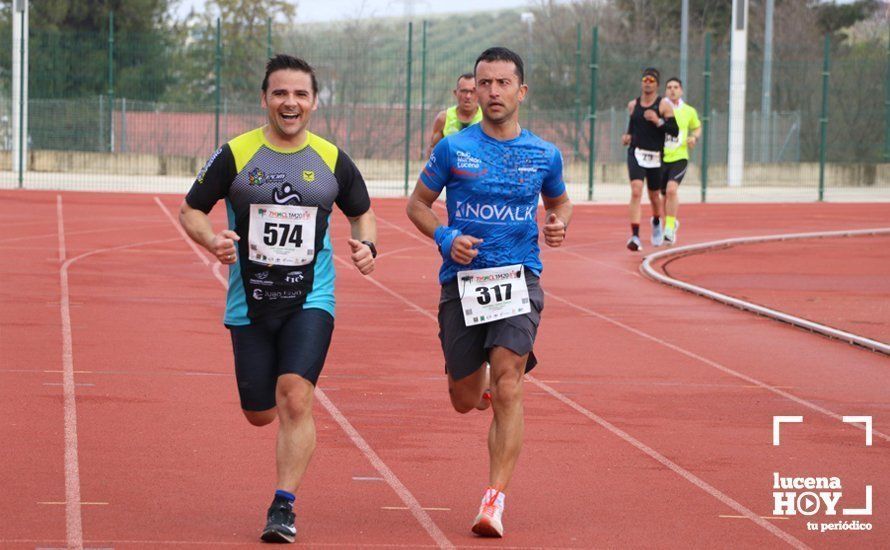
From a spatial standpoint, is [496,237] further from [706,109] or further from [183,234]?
[706,109]

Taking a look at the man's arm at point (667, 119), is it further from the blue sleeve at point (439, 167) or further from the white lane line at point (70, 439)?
the blue sleeve at point (439, 167)

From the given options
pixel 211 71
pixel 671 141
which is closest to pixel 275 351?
pixel 671 141

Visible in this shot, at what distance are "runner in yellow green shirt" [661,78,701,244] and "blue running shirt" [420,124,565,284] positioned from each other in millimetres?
12144

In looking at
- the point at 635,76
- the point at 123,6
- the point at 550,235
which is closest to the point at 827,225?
the point at 635,76

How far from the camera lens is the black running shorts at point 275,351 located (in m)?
6.28

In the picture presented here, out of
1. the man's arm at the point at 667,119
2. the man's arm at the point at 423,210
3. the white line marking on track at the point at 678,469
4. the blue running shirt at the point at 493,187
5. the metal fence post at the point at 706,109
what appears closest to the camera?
the white line marking on track at the point at 678,469

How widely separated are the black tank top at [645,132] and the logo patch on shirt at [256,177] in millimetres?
12667

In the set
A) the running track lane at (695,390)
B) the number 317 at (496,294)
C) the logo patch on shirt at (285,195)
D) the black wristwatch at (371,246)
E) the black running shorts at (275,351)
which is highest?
the logo patch on shirt at (285,195)

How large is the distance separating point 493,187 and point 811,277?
37.6 feet

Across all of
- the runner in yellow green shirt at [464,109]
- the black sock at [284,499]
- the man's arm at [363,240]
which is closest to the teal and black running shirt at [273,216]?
the man's arm at [363,240]

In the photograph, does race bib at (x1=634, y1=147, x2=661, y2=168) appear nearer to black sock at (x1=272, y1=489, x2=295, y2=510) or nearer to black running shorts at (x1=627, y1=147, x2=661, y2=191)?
black running shorts at (x1=627, y1=147, x2=661, y2=191)

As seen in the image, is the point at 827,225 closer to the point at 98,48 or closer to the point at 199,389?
the point at 98,48

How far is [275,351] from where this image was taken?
643cm

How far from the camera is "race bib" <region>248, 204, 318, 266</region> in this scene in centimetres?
625
